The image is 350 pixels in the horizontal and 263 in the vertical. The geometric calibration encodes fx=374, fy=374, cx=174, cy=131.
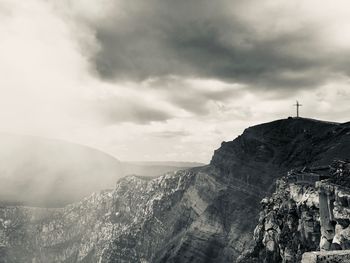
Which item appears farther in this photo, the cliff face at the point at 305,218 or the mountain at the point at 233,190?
the mountain at the point at 233,190

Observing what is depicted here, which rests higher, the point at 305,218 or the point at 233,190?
the point at 233,190

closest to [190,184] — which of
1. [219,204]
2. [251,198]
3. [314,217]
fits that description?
[219,204]

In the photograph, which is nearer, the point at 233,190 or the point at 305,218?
the point at 305,218

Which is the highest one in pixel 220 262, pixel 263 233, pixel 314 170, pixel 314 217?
pixel 314 170

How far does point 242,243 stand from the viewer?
4776 inches

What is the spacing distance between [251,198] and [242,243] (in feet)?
53.8

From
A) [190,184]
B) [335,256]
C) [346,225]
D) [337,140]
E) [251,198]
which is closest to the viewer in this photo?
[335,256]

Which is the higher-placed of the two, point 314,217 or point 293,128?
point 293,128

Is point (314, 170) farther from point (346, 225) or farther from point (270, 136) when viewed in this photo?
point (270, 136)

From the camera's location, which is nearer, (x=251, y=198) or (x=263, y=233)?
(x=263, y=233)

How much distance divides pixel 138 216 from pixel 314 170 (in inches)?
4969

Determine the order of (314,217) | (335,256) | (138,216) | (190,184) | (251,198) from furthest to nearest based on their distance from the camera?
(138,216), (190,184), (251,198), (314,217), (335,256)

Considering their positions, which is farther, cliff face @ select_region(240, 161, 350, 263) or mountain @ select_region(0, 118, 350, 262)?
mountain @ select_region(0, 118, 350, 262)

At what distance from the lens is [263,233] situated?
86.6m
